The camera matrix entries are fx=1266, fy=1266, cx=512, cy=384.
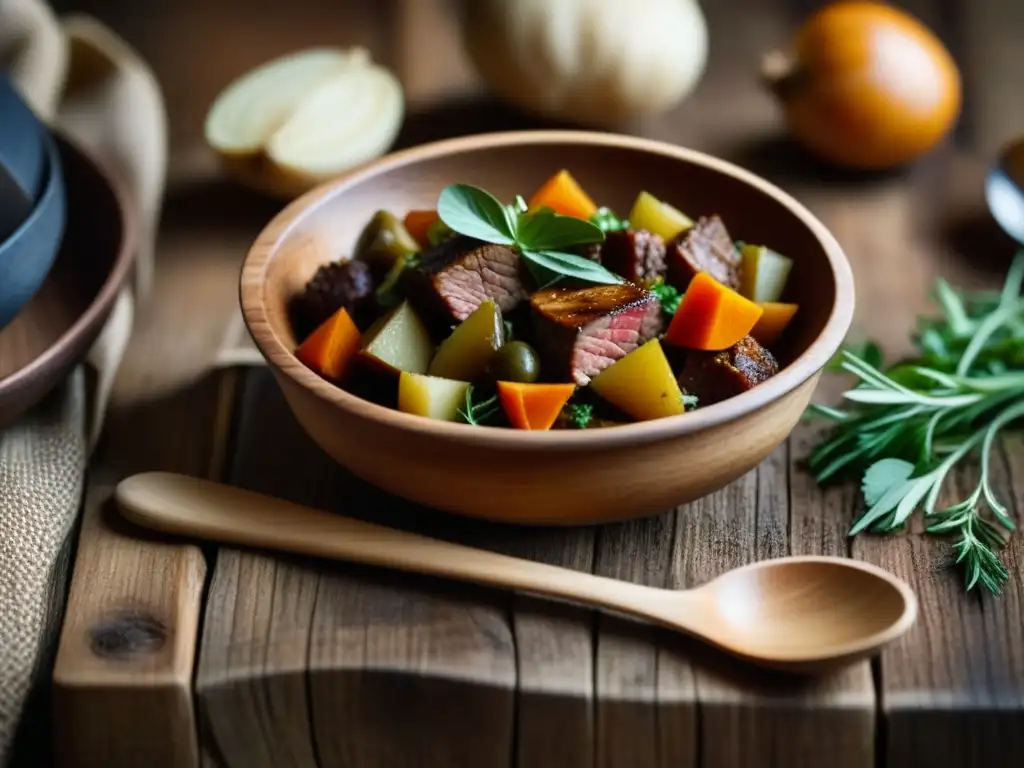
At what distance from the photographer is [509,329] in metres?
1.51

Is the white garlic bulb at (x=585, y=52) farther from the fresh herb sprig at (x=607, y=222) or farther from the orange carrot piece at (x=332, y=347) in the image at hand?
the orange carrot piece at (x=332, y=347)

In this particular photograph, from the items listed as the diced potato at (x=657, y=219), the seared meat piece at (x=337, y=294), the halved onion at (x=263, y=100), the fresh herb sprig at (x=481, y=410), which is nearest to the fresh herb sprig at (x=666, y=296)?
the diced potato at (x=657, y=219)

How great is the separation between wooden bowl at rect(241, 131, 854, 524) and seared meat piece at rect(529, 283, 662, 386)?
139 millimetres

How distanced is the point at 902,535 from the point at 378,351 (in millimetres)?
669

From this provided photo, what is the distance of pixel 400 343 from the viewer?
1.49 metres

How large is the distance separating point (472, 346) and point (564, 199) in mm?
312

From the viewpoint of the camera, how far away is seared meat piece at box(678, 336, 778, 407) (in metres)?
→ 1.43

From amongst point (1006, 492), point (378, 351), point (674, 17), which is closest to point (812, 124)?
point (674, 17)

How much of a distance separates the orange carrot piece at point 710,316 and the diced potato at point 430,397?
10.5 inches

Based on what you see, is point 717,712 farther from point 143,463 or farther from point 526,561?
point 143,463

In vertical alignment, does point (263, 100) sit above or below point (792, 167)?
above

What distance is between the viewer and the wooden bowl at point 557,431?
4.35ft

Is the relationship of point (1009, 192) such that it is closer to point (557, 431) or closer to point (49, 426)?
point (557, 431)

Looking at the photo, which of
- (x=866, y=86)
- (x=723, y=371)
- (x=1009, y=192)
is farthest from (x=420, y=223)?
(x=1009, y=192)
